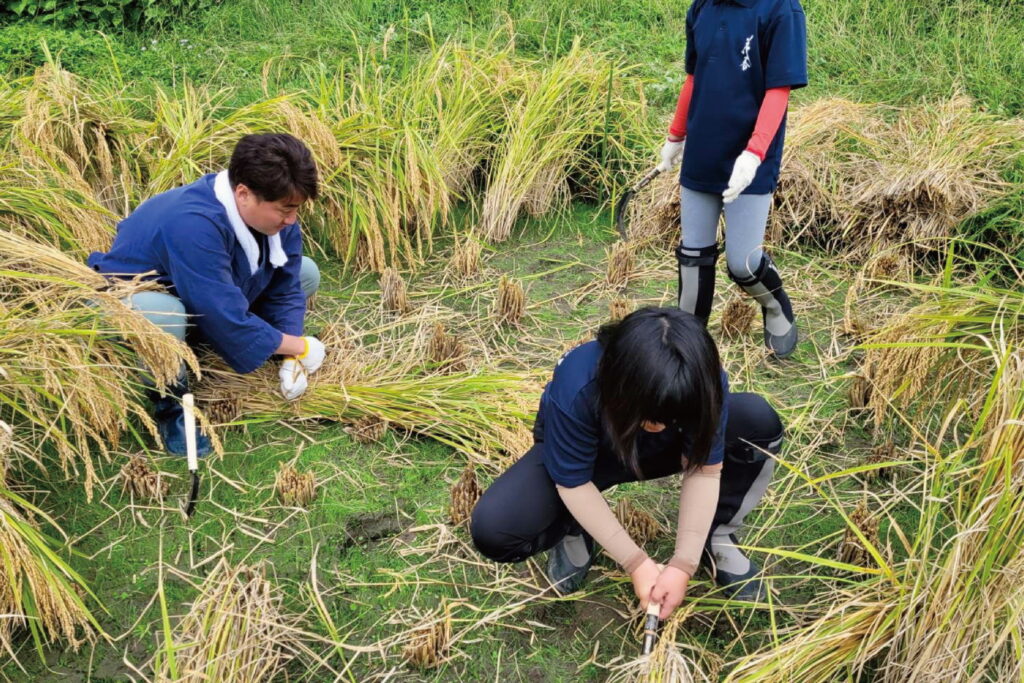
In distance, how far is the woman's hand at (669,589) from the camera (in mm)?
2135

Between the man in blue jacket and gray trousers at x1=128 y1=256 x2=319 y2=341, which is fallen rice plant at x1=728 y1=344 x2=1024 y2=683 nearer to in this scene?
the man in blue jacket

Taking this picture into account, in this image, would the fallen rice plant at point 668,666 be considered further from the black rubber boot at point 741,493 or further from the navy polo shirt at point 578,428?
the navy polo shirt at point 578,428

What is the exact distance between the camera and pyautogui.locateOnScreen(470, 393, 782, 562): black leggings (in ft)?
7.50

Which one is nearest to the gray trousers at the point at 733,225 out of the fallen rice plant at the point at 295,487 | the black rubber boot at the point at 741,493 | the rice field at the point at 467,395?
the rice field at the point at 467,395

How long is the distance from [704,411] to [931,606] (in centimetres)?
68

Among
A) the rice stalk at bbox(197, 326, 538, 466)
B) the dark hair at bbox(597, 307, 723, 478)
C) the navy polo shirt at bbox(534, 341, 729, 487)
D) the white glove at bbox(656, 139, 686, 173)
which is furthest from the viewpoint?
the white glove at bbox(656, 139, 686, 173)

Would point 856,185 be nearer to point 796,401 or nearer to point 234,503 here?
point 796,401

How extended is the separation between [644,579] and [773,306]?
1605 millimetres

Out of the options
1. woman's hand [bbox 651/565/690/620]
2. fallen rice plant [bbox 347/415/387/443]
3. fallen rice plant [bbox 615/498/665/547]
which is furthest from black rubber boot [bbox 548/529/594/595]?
fallen rice plant [bbox 347/415/387/443]

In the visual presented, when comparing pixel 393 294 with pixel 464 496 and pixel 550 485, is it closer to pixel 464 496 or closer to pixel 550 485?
pixel 464 496

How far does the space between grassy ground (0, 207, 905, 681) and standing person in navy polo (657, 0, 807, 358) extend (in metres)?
0.36

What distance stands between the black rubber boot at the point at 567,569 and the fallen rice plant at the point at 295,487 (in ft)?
2.50

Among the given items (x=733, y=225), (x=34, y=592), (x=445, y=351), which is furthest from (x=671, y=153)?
(x=34, y=592)

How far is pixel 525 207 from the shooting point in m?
4.46
